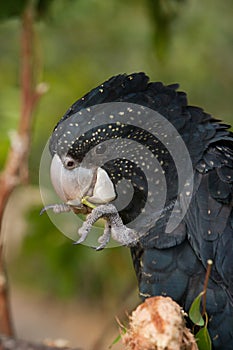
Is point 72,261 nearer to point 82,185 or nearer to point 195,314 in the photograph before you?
point 82,185

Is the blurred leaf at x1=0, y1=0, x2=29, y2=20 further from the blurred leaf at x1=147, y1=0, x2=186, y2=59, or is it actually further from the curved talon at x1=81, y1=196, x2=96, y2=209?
the curved talon at x1=81, y1=196, x2=96, y2=209

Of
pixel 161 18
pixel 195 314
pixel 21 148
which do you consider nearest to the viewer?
pixel 195 314

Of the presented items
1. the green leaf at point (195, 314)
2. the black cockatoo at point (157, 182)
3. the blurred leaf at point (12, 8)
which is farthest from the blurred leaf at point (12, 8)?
the green leaf at point (195, 314)

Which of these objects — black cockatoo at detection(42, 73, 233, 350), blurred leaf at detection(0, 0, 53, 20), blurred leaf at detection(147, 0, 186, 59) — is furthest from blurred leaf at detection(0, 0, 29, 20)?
black cockatoo at detection(42, 73, 233, 350)

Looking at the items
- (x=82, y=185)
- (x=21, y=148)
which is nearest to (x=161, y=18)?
(x=21, y=148)

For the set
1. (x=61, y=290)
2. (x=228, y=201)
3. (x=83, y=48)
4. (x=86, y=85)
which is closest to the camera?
(x=228, y=201)

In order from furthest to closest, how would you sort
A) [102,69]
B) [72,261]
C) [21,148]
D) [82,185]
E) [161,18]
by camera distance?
[102,69] → [72,261] → [161,18] → [21,148] → [82,185]

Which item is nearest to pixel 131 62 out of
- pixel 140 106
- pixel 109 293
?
pixel 109 293

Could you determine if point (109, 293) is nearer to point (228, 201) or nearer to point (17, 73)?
point (17, 73)
